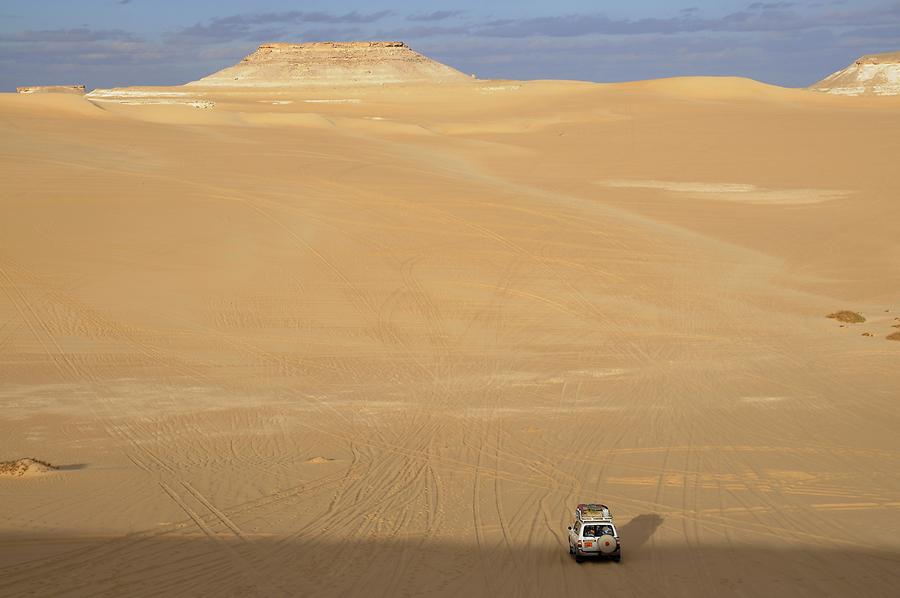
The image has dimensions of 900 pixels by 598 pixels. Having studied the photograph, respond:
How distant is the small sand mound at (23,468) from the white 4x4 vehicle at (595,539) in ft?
19.3

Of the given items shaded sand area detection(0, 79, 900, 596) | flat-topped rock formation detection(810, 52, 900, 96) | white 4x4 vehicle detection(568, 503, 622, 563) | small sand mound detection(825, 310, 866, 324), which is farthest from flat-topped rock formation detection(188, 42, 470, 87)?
white 4x4 vehicle detection(568, 503, 622, 563)

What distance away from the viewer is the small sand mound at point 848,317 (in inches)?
808

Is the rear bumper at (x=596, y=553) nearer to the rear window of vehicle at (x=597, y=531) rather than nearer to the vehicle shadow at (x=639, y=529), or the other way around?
the rear window of vehicle at (x=597, y=531)

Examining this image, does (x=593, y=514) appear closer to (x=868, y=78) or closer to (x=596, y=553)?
(x=596, y=553)

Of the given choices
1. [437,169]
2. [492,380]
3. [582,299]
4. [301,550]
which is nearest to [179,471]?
[301,550]

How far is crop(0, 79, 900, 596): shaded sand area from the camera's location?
9.59 metres

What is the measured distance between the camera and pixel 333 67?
425ft

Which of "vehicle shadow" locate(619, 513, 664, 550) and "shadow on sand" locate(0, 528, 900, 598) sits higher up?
"shadow on sand" locate(0, 528, 900, 598)

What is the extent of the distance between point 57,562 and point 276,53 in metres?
136

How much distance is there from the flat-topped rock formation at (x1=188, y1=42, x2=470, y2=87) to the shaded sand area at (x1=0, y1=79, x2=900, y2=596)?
86740 millimetres

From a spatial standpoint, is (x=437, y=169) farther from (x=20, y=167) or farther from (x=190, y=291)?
(x=190, y=291)

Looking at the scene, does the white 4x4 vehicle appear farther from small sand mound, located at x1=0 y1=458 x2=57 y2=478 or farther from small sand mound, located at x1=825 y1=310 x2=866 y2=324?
small sand mound, located at x1=825 y1=310 x2=866 y2=324

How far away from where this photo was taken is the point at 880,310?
21812 mm

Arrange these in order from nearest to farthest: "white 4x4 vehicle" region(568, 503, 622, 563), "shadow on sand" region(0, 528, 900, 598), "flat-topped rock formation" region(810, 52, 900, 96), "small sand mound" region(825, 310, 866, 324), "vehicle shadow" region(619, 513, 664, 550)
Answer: "shadow on sand" region(0, 528, 900, 598) < "white 4x4 vehicle" region(568, 503, 622, 563) < "vehicle shadow" region(619, 513, 664, 550) < "small sand mound" region(825, 310, 866, 324) < "flat-topped rock formation" region(810, 52, 900, 96)
